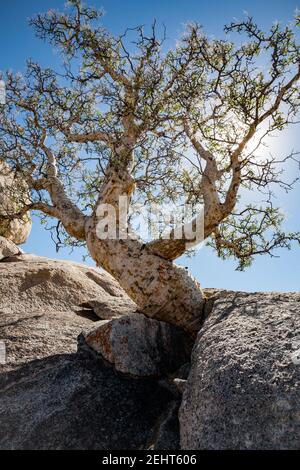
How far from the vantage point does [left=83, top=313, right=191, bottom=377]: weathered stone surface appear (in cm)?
818

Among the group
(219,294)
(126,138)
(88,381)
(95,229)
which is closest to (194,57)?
(126,138)

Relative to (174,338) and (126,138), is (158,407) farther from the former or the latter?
(126,138)

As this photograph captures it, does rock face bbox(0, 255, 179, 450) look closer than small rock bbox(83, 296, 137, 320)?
Yes

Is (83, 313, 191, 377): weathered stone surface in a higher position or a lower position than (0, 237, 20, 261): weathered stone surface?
lower

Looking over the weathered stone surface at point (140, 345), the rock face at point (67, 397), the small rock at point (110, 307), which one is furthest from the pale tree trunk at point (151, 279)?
the small rock at point (110, 307)

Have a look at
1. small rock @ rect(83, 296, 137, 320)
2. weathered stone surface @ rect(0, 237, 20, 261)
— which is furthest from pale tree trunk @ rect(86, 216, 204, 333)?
weathered stone surface @ rect(0, 237, 20, 261)

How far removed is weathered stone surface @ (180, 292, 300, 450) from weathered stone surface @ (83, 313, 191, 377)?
5.27 feet

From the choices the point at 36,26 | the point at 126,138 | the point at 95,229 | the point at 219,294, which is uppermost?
the point at 36,26

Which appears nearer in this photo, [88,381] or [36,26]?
[88,381]

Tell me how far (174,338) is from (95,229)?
3762 millimetres

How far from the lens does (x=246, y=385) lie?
18.0 ft

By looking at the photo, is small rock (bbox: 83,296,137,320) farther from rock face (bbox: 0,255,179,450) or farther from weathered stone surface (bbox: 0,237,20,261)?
weathered stone surface (bbox: 0,237,20,261)

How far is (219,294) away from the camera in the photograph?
31.3 feet
